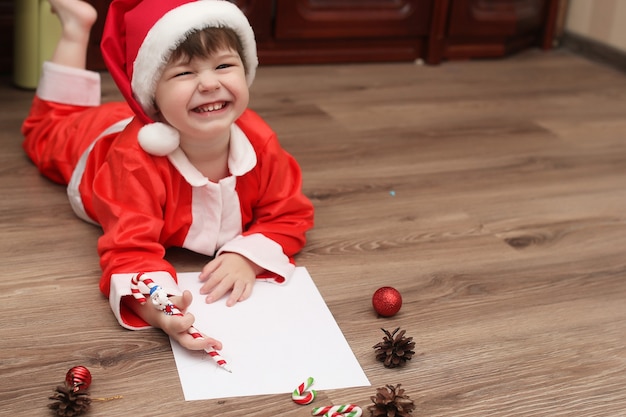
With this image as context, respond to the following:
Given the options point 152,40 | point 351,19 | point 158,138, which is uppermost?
point 152,40

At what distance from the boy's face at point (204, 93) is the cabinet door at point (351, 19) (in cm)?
116

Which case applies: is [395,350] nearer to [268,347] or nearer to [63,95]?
[268,347]

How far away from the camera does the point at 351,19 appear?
253cm

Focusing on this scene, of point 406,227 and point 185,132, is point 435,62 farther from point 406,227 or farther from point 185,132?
point 185,132

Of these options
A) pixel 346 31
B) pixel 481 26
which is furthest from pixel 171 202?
pixel 481 26

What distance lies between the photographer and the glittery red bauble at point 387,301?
132 cm

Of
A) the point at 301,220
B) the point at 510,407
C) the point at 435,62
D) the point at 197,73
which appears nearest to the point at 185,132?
the point at 197,73

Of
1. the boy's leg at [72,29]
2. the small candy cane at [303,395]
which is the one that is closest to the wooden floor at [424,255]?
the small candy cane at [303,395]

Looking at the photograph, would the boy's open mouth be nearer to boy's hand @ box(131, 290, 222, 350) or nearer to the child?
the child

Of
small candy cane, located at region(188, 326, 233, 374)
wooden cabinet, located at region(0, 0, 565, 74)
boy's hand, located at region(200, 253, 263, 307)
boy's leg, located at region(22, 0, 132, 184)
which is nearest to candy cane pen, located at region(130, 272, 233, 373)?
small candy cane, located at region(188, 326, 233, 374)

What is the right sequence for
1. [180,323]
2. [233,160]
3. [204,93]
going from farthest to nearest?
[233,160] → [204,93] → [180,323]

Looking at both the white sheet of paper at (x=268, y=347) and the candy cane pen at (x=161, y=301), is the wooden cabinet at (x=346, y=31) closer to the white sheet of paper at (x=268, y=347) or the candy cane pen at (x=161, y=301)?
the white sheet of paper at (x=268, y=347)

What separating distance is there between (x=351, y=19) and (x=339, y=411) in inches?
64.2

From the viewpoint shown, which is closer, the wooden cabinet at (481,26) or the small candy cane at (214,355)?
the small candy cane at (214,355)
